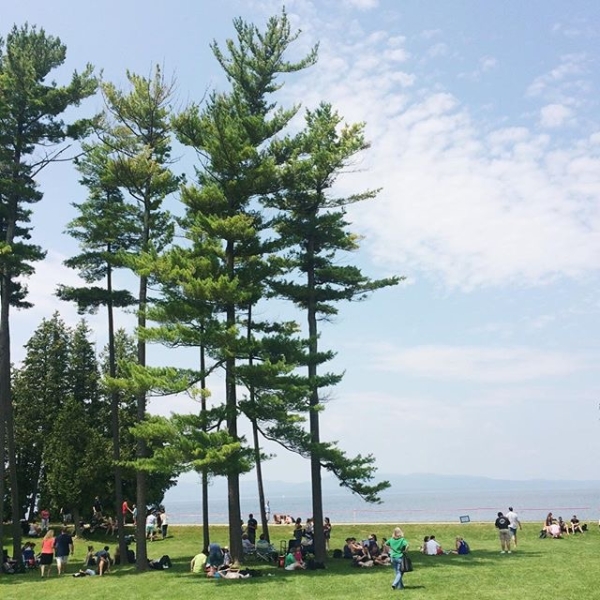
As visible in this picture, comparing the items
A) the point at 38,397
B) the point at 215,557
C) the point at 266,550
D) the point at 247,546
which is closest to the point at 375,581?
the point at 215,557

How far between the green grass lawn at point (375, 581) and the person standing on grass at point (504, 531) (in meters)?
0.45

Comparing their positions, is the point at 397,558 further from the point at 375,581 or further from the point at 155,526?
the point at 155,526

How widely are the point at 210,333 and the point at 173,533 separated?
1719 cm

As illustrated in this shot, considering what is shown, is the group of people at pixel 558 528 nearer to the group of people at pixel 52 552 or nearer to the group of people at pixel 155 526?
the group of people at pixel 155 526

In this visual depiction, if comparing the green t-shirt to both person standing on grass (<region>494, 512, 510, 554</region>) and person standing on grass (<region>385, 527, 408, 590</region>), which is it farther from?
person standing on grass (<region>494, 512, 510, 554</region>)

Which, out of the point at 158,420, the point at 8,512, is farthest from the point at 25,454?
the point at 158,420

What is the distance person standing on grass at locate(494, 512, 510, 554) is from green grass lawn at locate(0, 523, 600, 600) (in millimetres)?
453

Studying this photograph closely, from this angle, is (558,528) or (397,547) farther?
(558,528)

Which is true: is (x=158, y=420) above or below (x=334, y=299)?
below

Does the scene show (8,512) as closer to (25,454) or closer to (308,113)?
(25,454)

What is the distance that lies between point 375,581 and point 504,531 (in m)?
8.13

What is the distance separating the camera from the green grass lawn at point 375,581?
1656cm

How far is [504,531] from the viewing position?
978 inches

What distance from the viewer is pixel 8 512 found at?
A: 129 ft
